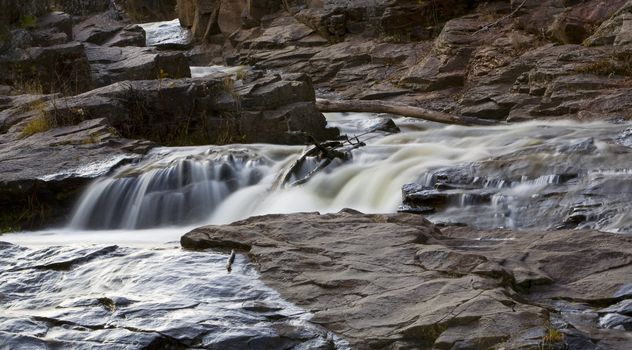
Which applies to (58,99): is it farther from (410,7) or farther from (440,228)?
(410,7)

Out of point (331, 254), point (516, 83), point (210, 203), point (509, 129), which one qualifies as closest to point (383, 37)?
point (516, 83)

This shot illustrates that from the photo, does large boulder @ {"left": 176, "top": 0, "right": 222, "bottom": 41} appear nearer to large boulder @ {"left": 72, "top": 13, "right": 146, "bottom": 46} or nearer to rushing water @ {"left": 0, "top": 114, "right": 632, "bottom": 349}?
large boulder @ {"left": 72, "top": 13, "right": 146, "bottom": 46}

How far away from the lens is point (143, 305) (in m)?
5.75

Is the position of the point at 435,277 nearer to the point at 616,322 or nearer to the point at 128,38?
the point at 616,322

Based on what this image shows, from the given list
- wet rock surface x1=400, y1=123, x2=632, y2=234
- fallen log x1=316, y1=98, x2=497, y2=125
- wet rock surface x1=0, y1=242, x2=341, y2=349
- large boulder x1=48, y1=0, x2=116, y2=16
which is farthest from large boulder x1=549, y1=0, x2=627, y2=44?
large boulder x1=48, y1=0, x2=116, y2=16

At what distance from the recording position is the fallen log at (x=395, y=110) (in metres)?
13.5

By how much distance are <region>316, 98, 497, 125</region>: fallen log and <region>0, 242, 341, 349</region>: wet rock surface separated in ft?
23.4

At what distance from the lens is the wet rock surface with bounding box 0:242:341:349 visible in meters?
5.23

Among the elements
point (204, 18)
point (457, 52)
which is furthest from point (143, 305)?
point (204, 18)

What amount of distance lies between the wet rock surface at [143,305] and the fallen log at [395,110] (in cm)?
712

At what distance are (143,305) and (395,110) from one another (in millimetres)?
9226

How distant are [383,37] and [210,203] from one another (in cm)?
985

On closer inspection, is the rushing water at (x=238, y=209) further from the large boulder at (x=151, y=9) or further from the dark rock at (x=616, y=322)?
the large boulder at (x=151, y=9)

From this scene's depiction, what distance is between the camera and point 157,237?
9.33 m
